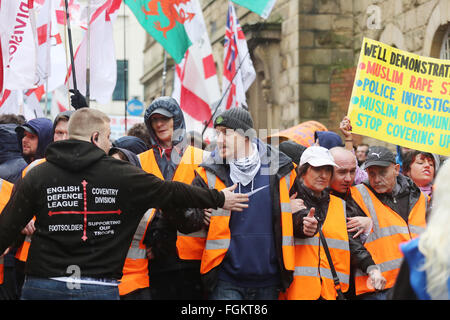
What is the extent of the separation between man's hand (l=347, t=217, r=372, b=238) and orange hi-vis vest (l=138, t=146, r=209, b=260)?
3.50ft

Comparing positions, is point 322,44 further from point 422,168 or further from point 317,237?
point 317,237

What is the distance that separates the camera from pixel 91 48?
7.34 metres

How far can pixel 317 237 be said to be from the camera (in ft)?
15.5

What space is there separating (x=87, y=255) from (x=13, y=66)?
359 cm

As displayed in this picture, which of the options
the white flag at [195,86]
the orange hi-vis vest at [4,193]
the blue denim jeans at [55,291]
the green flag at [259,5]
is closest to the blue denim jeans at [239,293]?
the blue denim jeans at [55,291]

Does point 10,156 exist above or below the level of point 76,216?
above

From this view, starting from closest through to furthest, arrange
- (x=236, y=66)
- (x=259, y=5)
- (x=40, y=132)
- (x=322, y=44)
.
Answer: (x=40, y=132) → (x=259, y=5) → (x=236, y=66) → (x=322, y=44)

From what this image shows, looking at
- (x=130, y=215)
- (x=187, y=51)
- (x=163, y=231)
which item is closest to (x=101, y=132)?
(x=130, y=215)

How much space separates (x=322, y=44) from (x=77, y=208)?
10.0 m

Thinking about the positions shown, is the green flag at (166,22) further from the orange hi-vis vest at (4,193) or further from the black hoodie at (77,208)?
the black hoodie at (77,208)

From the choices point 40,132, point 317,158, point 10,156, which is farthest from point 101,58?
point 317,158

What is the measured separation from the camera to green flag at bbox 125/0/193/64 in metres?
7.86

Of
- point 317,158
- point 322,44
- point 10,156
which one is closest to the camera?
point 317,158
